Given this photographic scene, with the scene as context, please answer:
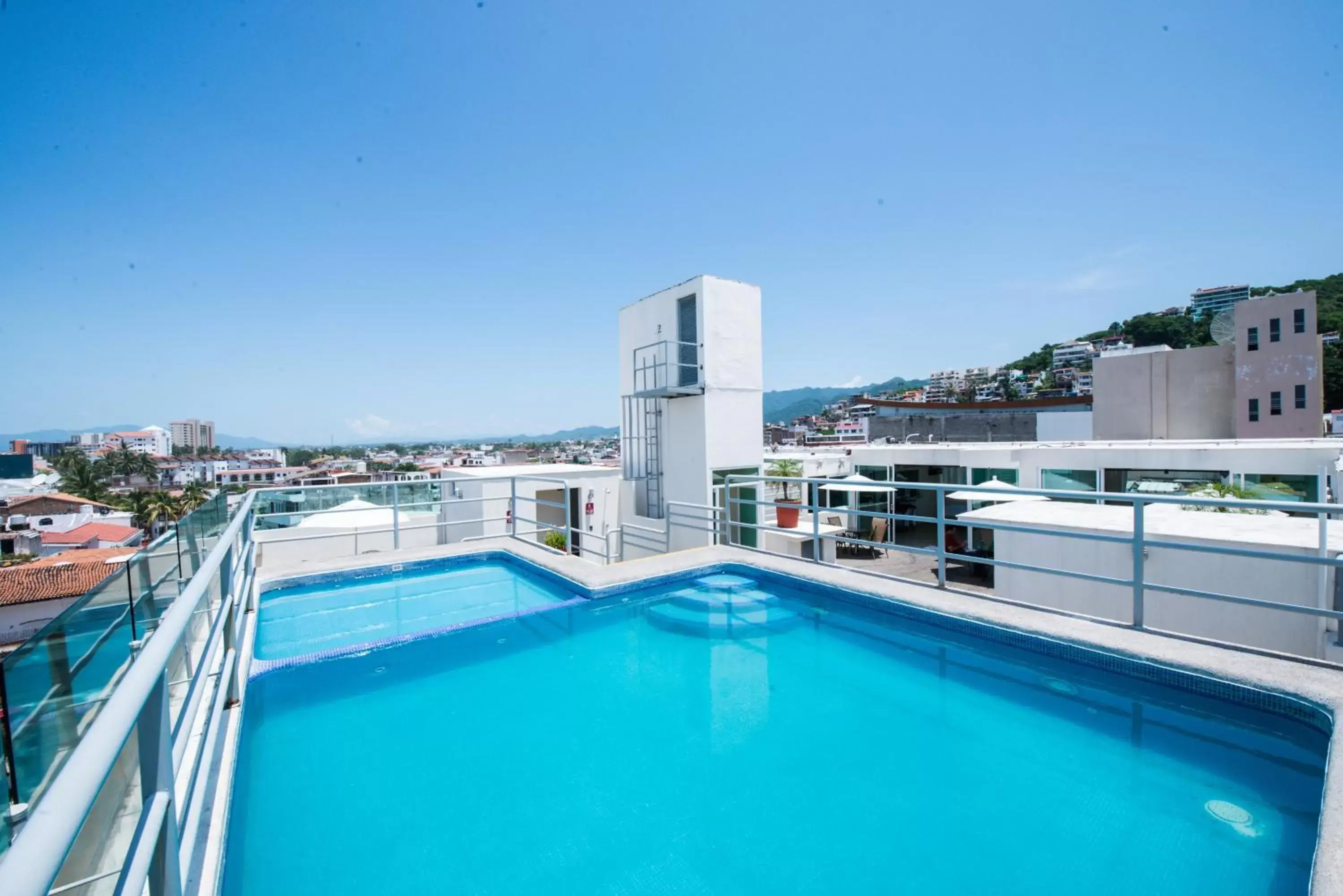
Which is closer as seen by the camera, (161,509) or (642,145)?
(642,145)

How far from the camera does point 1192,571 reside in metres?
5.12

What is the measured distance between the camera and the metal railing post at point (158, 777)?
1.28 m

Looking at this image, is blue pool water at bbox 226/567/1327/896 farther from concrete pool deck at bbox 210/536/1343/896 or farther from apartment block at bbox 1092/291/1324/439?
apartment block at bbox 1092/291/1324/439

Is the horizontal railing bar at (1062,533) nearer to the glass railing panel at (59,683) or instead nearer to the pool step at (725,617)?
the pool step at (725,617)

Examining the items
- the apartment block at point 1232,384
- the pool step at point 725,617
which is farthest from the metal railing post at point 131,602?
the apartment block at point 1232,384

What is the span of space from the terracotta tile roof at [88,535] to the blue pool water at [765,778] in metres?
41.0

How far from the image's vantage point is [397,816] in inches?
97.3

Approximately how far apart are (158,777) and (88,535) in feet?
160

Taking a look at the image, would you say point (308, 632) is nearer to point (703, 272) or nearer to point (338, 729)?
point (338, 729)

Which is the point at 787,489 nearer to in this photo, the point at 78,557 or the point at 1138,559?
the point at 1138,559

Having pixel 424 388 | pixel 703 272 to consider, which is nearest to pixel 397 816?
pixel 703 272

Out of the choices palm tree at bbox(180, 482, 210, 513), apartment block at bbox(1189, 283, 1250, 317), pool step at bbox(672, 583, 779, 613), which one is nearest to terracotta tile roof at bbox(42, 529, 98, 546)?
palm tree at bbox(180, 482, 210, 513)

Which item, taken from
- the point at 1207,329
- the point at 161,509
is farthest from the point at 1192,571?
the point at 161,509

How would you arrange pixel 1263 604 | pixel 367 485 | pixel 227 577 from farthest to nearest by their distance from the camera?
pixel 367 485
pixel 227 577
pixel 1263 604
